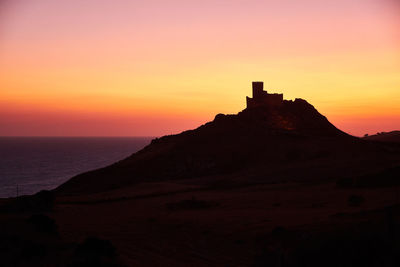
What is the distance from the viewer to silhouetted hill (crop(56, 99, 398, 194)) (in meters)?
50.8

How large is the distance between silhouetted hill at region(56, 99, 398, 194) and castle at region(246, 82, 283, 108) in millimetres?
751

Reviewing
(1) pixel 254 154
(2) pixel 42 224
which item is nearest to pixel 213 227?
(2) pixel 42 224

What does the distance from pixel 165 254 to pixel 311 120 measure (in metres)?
48.8

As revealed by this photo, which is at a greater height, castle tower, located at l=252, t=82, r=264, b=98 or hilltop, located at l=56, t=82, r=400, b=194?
castle tower, located at l=252, t=82, r=264, b=98

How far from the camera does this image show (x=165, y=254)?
71.7 ft

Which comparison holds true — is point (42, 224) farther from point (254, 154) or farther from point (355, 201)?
point (254, 154)

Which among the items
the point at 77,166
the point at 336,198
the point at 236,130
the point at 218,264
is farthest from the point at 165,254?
the point at 77,166

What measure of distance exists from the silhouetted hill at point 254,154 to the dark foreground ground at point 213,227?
7490 millimetres

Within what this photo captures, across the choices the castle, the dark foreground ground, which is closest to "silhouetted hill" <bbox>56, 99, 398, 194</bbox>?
the castle

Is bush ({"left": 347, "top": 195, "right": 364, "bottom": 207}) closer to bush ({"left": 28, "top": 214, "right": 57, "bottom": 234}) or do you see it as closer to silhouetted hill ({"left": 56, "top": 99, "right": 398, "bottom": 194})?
silhouetted hill ({"left": 56, "top": 99, "right": 398, "bottom": 194})

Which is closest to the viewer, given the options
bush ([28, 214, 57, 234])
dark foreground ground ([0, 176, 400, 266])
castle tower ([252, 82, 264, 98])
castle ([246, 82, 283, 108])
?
dark foreground ground ([0, 176, 400, 266])

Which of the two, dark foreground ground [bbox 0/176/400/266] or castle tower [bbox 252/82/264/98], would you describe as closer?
dark foreground ground [bbox 0/176/400/266]

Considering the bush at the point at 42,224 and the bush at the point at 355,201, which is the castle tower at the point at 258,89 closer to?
the bush at the point at 355,201

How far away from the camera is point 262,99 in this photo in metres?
67.4
